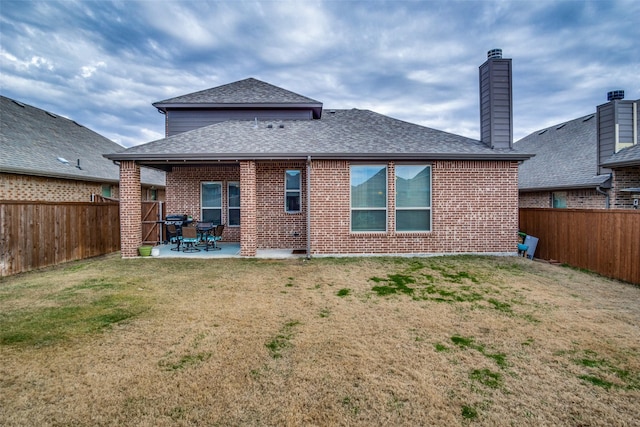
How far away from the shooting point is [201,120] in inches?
531

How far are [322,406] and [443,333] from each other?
87.6 inches

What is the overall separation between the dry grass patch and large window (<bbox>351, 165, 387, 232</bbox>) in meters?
2.98

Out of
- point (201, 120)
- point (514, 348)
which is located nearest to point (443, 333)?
point (514, 348)

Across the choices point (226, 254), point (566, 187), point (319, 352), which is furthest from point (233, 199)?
point (566, 187)

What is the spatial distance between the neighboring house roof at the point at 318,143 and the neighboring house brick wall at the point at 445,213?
41 cm

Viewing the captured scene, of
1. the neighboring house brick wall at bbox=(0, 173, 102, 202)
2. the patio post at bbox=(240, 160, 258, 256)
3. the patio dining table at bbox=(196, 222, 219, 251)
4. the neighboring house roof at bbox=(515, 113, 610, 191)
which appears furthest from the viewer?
the neighboring house roof at bbox=(515, 113, 610, 191)

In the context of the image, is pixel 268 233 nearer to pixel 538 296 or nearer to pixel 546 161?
pixel 538 296

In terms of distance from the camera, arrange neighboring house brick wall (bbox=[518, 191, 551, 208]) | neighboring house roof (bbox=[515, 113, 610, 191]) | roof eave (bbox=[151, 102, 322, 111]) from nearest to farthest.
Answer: neighboring house roof (bbox=[515, 113, 610, 191]) < roof eave (bbox=[151, 102, 322, 111]) < neighboring house brick wall (bbox=[518, 191, 551, 208])

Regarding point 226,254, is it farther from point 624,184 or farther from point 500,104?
point 624,184

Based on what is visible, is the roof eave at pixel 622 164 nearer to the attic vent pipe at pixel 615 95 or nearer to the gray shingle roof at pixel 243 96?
the attic vent pipe at pixel 615 95

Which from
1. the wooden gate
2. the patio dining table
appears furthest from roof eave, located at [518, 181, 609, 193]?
the wooden gate

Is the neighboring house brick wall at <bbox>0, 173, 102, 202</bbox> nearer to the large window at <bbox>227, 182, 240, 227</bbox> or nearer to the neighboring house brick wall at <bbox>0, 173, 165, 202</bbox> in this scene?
the neighboring house brick wall at <bbox>0, 173, 165, 202</bbox>

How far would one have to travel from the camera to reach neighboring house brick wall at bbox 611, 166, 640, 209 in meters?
9.41

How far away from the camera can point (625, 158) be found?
918cm
